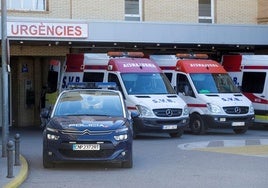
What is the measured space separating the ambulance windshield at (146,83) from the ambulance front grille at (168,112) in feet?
3.29

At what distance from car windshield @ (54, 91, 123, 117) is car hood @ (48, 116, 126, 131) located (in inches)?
13.7

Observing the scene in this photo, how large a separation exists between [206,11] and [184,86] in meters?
6.58

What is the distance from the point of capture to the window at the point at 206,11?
28.5m

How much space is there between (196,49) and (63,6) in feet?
19.8

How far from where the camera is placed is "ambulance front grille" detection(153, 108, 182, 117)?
20.4 metres

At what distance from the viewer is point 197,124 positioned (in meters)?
22.7

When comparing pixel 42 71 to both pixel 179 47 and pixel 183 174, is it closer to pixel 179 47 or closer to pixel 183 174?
pixel 179 47

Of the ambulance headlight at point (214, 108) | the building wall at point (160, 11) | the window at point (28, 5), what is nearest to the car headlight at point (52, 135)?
the ambulance headlight at point (214, 108)

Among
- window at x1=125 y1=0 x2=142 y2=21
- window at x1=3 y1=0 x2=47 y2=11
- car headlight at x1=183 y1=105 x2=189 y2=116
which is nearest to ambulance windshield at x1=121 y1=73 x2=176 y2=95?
car headlight at x1=183 y1=105 x2=189 y2=116

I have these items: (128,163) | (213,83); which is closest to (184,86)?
(213,83)

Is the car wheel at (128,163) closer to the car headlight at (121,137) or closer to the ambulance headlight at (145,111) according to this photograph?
the car headlight at (121,137)

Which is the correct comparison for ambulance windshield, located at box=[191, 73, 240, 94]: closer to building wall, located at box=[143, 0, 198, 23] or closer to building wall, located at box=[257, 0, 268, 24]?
building wall, located at box=[143, 0, 198, 23]

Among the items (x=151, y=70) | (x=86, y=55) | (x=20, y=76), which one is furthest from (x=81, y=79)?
(x=20, y=76)

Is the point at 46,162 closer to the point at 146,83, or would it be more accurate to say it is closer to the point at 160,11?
the point at 146,83
